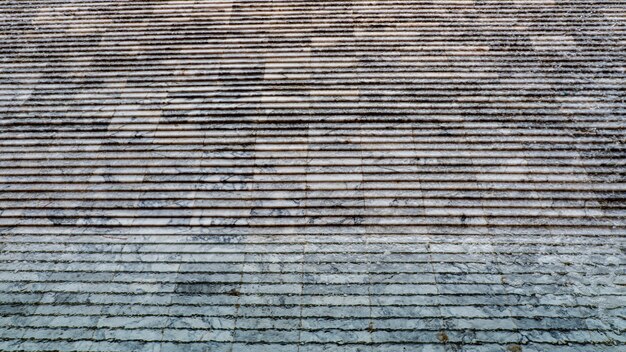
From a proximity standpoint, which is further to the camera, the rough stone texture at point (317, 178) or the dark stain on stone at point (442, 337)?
the rough stone texture at point (317, 178)

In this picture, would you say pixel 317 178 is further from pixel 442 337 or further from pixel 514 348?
pixel 514 348

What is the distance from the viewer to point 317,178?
522cm

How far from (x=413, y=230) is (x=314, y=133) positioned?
1859 millimetres

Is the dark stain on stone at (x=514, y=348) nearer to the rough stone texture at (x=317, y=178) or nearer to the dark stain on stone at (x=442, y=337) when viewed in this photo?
the rough stone texture at (x=317, y=178)

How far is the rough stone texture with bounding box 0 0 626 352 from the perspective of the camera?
428 centimetres

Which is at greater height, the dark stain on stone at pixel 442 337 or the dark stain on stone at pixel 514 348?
the dark stain on stone at pixel 514 348

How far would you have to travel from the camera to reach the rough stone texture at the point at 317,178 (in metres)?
4.28

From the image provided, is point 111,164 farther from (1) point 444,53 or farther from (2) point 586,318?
(2) point 586,318

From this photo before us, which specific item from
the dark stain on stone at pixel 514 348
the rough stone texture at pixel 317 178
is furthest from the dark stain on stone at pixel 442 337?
the dark stain on stone at pixel 514 348

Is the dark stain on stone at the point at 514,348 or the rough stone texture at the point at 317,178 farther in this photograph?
the rough stone texture at the point at 317,178

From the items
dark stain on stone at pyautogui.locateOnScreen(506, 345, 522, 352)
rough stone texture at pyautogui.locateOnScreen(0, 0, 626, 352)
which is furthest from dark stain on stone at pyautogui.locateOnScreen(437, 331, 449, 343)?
dark stain on stone at pyautogui.locateOnScreen(506, 345, 522, 352)

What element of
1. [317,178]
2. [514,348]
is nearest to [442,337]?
[514,348]

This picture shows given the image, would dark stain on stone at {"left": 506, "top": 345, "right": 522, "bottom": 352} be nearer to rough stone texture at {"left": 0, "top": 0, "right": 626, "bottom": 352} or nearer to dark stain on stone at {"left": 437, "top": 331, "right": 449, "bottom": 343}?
rough stone texture at {"left": 0, "top": 0, "right": 626, "bottom": 352}

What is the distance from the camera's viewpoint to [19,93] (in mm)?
6309
